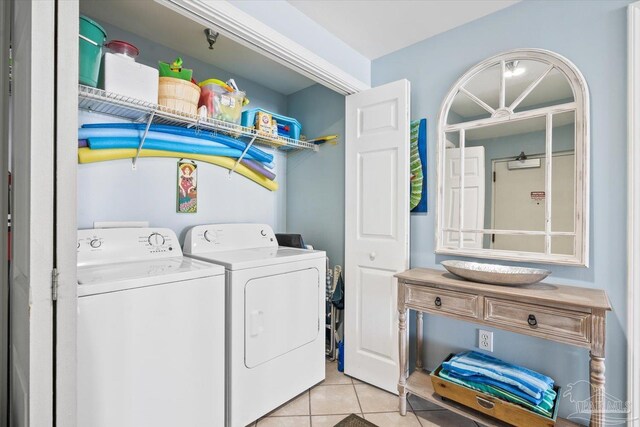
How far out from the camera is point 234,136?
2.43 metres

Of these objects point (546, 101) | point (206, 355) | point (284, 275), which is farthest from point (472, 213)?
point (206, 355)

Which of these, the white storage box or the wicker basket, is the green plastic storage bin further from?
the wicker basket

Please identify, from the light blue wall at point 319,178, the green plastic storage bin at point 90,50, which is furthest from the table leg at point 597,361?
the green plastic storage bin at point 90,50

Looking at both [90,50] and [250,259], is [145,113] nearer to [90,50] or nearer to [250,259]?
[90,50]

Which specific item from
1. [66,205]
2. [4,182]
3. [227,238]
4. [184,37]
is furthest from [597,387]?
[184,37]

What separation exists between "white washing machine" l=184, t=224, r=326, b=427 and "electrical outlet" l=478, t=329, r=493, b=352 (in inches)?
40.7

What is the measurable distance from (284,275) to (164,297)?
0.73 metres

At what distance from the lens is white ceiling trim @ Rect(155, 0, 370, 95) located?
1416 mm

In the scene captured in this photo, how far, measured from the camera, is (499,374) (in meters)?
1.66

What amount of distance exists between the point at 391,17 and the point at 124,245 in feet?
6.98

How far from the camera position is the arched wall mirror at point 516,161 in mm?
1670

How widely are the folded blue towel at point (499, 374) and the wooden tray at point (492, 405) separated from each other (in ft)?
0.21

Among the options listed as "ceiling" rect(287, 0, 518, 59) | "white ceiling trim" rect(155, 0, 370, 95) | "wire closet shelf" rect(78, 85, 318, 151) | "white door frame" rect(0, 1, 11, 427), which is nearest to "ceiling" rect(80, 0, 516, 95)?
"ceiling" rect(287, 0, 518, 59)
